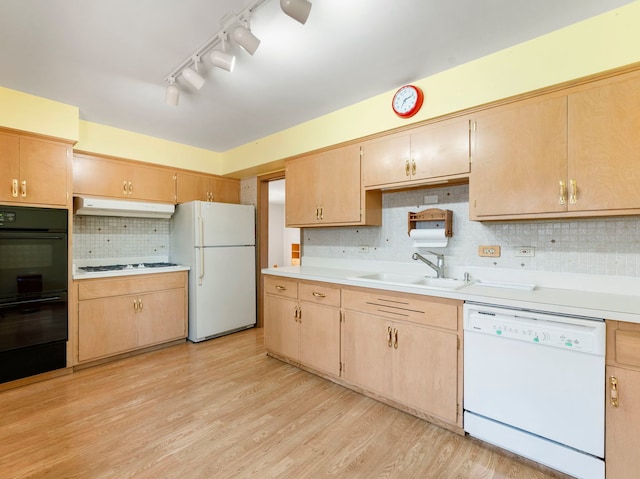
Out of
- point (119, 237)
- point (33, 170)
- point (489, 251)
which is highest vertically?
point (33, 170)

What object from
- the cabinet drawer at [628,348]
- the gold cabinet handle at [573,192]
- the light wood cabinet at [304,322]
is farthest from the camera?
the light wood cabinet at [304,322]

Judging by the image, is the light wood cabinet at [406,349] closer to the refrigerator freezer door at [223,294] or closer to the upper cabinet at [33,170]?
the refrigerator freezer door at [223,294]

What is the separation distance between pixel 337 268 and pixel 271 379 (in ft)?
4.00

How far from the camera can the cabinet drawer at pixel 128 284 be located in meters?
2.91

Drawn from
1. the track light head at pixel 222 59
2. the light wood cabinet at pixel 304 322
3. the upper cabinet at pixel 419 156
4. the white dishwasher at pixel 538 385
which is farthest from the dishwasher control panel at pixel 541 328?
the track light head at pixel 222 59

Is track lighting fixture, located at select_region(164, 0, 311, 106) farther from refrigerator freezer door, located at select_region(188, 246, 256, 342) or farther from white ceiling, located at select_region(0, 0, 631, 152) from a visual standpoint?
refrigerator freezer door, located at select_region(188, 246, 256, 342)

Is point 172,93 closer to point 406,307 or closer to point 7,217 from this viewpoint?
point 7,217

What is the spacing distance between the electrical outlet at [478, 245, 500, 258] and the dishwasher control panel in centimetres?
64

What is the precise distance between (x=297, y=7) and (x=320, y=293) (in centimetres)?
196

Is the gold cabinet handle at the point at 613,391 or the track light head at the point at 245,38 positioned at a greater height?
the track light head at the point at 245,38

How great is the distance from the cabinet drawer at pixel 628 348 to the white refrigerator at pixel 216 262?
3.48 m

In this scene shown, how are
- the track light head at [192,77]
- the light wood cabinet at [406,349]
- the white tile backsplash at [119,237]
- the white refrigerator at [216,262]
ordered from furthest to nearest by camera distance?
the white refrigerator at [216,262], the white tile backsplash at [119,237], the track light head at [192,77], the light wood cabinet at [406,349]

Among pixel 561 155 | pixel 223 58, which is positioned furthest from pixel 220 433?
pixel 561 155

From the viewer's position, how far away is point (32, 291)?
2.62m
